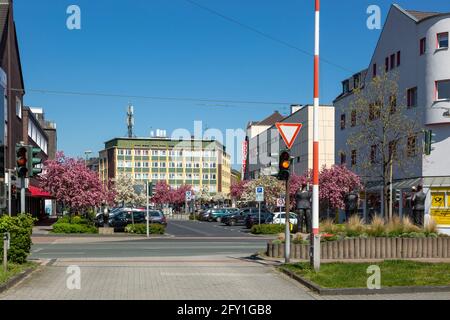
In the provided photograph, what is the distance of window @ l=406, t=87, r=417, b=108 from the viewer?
41.6 meters

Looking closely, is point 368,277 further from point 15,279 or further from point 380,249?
point 15,279

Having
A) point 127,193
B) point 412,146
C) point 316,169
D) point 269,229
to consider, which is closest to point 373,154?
point 412,146

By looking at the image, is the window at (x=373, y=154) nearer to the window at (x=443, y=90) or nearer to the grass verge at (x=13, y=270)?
the window at (x=443, y=90)

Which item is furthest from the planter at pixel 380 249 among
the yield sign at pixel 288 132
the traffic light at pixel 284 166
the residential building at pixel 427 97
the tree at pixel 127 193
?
the tree at pixel 127 193

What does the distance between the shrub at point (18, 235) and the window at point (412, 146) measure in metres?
27.3

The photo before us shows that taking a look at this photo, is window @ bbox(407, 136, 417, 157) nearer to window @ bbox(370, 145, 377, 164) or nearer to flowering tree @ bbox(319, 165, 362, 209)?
window @ bbox(370, 145, 377, 164)

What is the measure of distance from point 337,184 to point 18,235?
114 feet

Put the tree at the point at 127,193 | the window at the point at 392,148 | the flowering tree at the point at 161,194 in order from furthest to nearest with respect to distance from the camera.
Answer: the flowering tree at the point at 161,194 < the tree at the point at 127,193 < the window at the point at 392,148

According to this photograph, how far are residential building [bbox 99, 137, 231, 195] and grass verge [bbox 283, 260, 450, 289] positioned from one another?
12680 centimetres

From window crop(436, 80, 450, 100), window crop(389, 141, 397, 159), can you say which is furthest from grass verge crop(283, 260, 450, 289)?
window crop(436, 80, 450, 100)

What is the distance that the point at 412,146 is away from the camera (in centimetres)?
3828

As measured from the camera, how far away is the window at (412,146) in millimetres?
37844
